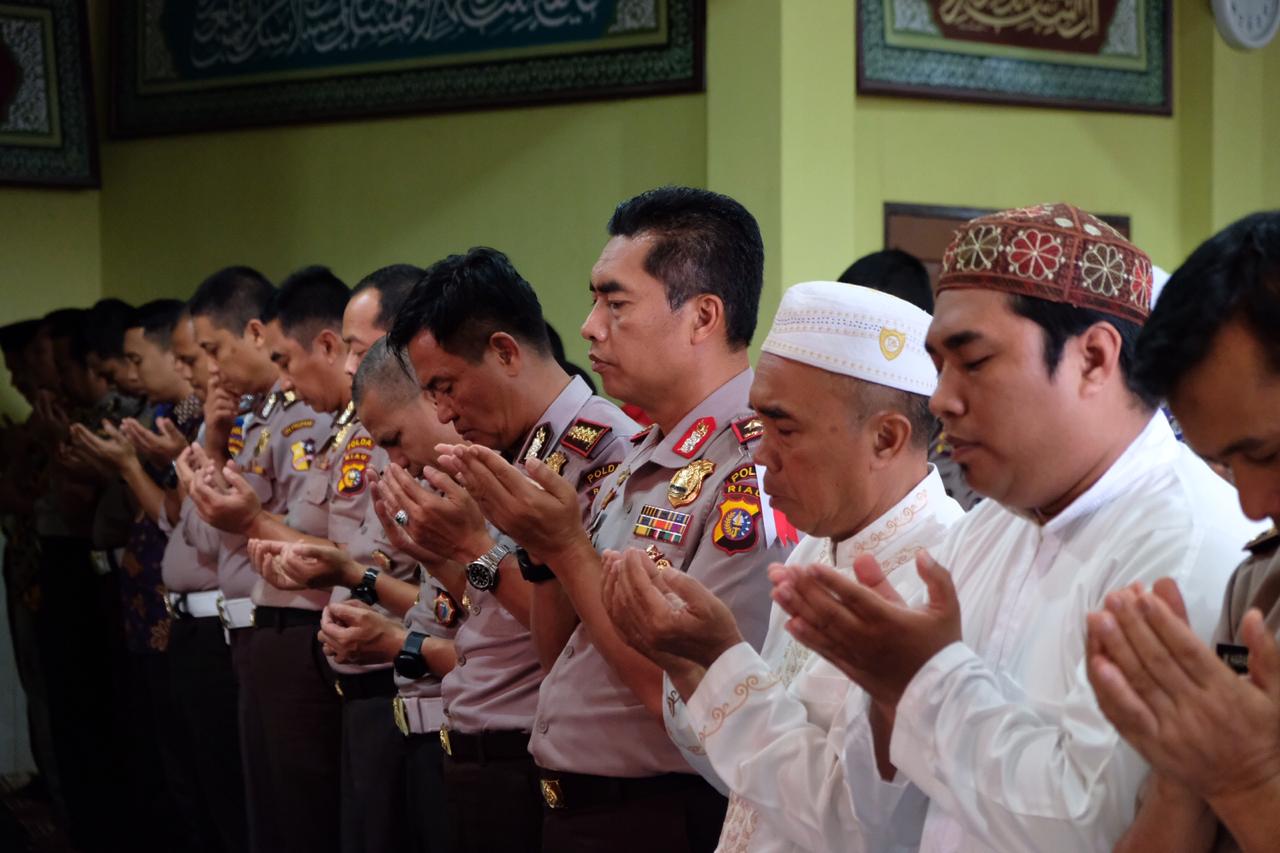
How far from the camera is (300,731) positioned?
13.7 feet

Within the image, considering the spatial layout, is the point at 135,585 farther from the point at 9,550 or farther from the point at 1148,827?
the point at 1148,827

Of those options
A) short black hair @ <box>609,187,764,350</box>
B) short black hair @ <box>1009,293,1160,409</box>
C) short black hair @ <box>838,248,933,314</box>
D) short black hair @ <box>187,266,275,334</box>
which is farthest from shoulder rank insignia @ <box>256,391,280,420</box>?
short black hair @ <box>1009,293,1160,409</box>

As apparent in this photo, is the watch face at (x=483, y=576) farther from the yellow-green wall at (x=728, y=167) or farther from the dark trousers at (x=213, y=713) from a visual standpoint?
the yellow-green wall at (x=728, y=167)

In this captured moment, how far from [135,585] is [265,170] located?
2.07 meters

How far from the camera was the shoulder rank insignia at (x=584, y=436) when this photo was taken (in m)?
2.92

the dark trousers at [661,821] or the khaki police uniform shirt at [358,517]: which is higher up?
the khaki police uniform shirt at [358,517]

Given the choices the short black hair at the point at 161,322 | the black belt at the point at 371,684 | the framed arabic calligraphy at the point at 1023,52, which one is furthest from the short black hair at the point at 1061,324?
the short black hair at the point at 161,322

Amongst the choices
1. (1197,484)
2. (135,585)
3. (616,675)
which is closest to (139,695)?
(135,585)

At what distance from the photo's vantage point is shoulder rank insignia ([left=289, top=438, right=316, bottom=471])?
4.45m

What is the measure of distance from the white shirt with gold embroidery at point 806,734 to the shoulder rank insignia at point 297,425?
2577 mm

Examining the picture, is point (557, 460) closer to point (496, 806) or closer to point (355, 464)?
point (496, 806)

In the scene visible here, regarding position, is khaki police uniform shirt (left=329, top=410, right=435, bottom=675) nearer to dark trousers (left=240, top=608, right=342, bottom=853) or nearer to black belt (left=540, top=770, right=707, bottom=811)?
dark trousers (left=240, top=608, right=342, bottom=853)

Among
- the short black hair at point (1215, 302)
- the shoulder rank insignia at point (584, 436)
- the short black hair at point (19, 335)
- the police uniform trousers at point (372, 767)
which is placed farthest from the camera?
the short black hair at point (19, 335)

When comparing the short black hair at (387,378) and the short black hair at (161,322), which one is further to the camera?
the short black hair at (161,322)
